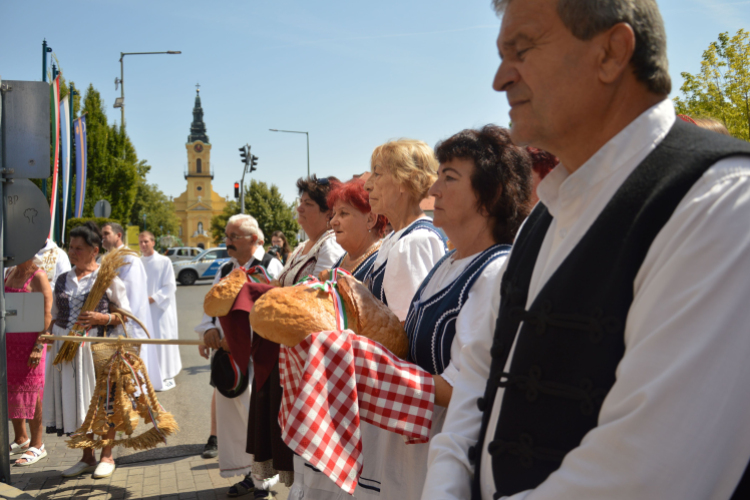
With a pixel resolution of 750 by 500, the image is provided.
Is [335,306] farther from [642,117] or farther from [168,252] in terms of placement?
[168,252]

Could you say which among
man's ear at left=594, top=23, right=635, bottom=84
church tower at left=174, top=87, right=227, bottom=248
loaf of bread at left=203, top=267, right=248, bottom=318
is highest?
church tower at left=174, top=87, right=227, bottom=248

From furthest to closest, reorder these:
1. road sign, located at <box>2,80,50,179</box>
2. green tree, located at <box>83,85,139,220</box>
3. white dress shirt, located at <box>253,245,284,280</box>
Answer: green tree, located at <box>83,85,139,220</box> < white dress shirt, located at <box>253,245,284,280</box> < road sign, located at <box>2,80,50,179</box>

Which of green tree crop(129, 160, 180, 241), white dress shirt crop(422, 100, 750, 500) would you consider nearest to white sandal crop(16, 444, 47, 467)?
white dress shirt crop(422, 100, 750, 500)

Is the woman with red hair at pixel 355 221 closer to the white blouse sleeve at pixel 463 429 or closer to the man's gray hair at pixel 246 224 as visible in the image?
the man's gray hair at pixel 246 224

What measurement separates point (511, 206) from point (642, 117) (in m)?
1.25

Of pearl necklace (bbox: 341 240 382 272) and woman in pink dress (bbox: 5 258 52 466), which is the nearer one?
pearl necklace (bbox: 341 240 382 272)

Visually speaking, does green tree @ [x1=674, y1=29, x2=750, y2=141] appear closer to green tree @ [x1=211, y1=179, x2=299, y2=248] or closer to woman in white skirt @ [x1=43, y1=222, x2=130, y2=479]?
woman in white skirt @ [x1=43, y1=222, x2=130, y2=479]

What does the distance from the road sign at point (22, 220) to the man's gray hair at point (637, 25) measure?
154 inches

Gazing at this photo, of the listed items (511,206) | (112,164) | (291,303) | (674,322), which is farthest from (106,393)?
(112,164)

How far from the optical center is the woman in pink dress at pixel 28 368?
5.40 m

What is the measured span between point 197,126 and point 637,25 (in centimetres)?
14499

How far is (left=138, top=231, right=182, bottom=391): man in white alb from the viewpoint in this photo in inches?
325

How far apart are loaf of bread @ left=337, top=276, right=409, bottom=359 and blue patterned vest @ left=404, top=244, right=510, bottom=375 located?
6 cm

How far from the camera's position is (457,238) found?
2.34 metres
